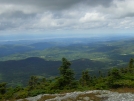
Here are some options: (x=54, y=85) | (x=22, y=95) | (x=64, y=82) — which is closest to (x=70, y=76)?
(x=64, y=82)

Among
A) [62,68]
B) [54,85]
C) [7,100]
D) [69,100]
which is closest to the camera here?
[69,100]

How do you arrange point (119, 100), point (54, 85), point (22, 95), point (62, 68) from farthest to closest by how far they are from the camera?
point (62, 68), point (54, 85), point (22, 95), point (119, 100)

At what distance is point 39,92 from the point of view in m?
38.6

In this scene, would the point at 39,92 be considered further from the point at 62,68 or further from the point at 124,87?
the point at 124,87

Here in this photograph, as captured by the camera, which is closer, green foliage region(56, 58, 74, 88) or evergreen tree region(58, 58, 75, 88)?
green foliage region(56, 58, 74, 88)

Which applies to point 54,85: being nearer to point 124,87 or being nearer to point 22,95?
point 22,95

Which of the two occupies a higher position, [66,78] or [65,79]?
[66,78]

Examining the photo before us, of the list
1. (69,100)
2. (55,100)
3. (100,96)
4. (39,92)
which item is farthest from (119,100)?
(39,92)

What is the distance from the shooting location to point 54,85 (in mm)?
42781

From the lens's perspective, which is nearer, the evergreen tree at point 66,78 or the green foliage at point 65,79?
the green foliage at point 65,79

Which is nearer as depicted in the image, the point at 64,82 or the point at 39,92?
the point at 39,92

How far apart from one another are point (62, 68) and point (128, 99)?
22.8 meters

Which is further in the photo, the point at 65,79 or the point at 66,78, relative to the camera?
the point at 66,78

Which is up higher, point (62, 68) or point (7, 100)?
point (62, 68)
